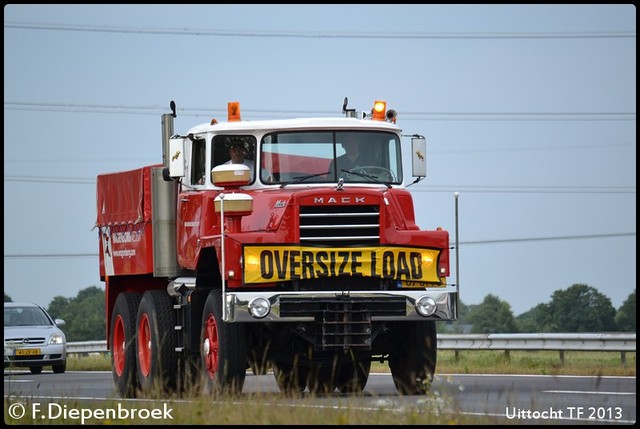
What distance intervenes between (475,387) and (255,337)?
3.30m

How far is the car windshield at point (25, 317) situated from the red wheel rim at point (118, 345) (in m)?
10.5

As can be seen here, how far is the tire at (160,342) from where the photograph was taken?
2081cm

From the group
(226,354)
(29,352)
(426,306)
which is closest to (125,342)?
(226,354)

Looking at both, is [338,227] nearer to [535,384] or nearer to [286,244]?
[286,244]

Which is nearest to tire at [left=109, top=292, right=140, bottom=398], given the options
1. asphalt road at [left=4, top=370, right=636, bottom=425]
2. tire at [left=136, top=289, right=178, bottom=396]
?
asphalt road at [left=4, top=370, right=636, bottom=425]

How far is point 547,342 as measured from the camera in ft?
97.9

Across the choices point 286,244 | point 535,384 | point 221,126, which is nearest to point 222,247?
point 286,244

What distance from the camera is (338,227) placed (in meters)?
18.9

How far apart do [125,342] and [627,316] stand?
5031cm

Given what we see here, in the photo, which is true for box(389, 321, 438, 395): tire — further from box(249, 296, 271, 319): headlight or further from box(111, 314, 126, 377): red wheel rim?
box(111, 314, 126, 377): red wheel rim

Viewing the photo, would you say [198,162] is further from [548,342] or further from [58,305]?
[58,305]

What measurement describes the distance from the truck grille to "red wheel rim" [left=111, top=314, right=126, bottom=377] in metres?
4.85

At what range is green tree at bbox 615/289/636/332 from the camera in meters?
66.4

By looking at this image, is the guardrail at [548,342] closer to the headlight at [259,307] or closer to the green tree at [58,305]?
the headlight at [259,307]
